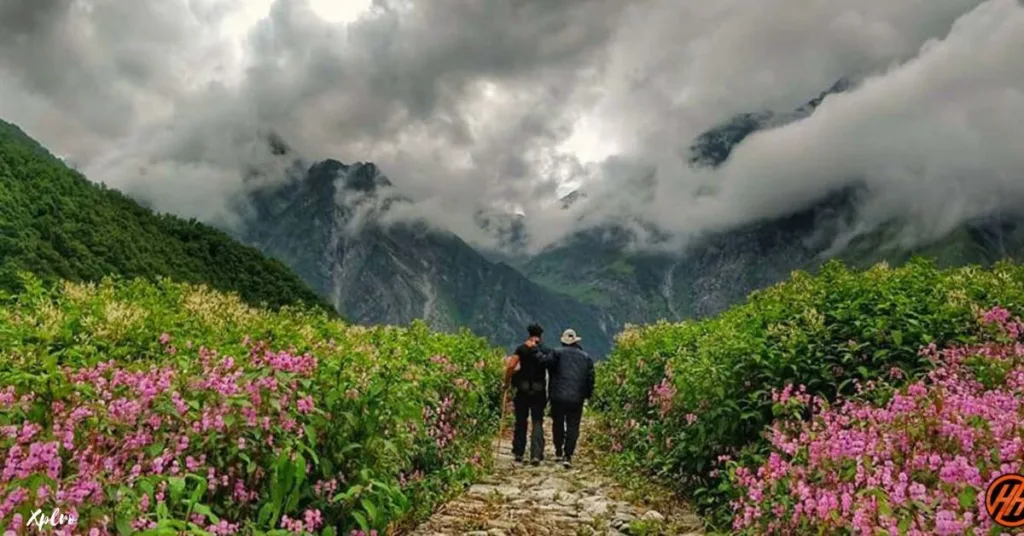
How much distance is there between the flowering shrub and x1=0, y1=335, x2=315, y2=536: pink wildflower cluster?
0.01m

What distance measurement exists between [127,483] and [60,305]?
26.5ft

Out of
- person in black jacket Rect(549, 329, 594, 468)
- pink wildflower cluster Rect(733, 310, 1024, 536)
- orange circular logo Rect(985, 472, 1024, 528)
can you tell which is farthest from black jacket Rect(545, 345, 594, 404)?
orange circular logo Rect(985, 472, 1024, 528)

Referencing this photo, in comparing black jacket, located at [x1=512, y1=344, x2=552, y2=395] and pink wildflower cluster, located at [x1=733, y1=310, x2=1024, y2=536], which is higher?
black jacket, located at [x1=512, y1=344, x2=552, y2=395]

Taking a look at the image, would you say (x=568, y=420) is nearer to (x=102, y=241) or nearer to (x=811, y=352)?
(x=811, y=352)

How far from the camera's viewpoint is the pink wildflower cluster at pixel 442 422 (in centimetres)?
1134

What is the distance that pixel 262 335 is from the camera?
33.5 ft

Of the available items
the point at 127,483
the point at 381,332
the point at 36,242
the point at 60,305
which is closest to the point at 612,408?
the point at 381,332

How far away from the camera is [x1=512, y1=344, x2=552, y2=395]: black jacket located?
50.8ft

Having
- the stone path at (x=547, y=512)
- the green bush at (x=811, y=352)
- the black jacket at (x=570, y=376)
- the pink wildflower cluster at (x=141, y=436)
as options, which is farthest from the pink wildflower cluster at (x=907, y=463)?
the black jacket at (x=570, y=376)

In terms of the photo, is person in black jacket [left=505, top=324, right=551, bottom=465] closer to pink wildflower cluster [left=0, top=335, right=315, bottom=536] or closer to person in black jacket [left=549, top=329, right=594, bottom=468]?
person in black jacket [left=549, top=329, right=594, bottom=468]

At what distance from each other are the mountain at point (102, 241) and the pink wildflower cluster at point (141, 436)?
269 feet

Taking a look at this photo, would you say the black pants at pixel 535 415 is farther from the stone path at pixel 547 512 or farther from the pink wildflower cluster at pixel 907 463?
the pink wildflower cluster at pixel 907 463

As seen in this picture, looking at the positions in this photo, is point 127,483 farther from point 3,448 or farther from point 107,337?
point 107,337

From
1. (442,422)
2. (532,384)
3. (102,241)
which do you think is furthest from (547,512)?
(102,241)
